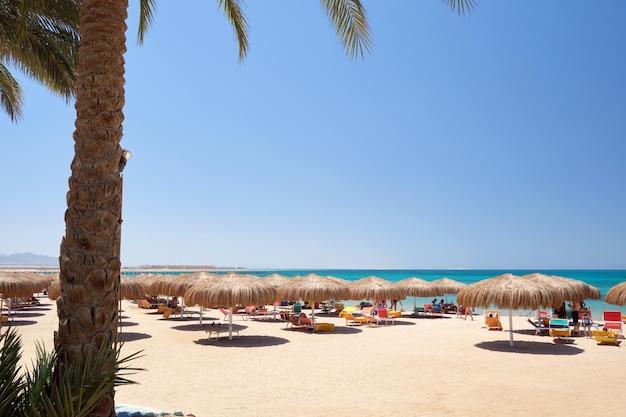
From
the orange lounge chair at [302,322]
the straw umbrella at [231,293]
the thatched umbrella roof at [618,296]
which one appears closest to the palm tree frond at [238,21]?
the straw umbrella at [231,293]

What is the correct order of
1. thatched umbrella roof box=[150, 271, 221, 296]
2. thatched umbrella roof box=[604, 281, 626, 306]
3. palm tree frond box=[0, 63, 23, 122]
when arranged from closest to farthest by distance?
1. palm tree frond box=[0, 63, 23, 122]
2. thatched umbrella roof box=[604, 281, 626, 306]
3. thatched umbrella roof box=[150, 271, 221, 296]

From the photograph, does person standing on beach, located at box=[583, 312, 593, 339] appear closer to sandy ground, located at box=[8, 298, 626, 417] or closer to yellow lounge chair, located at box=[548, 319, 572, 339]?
yellow lounge chair, located at box=[548, 319, 572, 339]

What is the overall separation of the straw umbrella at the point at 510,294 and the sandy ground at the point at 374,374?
126 centimetres

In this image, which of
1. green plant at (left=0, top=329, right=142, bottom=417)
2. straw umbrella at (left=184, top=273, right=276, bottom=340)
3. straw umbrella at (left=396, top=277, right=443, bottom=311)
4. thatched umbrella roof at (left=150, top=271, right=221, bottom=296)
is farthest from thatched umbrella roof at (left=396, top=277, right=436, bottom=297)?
green plant at (left=0, top=329, right=142, bottom=417)

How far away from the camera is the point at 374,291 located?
20.8 metres

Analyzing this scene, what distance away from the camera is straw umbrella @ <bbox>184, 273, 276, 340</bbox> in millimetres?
14633

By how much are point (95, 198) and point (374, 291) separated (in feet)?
58.3

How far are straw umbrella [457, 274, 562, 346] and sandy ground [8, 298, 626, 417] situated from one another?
4.12 feet

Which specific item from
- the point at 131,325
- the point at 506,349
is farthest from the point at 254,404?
the point at 131,325

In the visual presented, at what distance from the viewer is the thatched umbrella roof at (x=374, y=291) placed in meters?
20.7

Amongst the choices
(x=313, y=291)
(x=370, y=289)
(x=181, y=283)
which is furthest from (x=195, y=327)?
(x=370, y=289)

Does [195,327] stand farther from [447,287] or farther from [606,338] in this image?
[606,338]

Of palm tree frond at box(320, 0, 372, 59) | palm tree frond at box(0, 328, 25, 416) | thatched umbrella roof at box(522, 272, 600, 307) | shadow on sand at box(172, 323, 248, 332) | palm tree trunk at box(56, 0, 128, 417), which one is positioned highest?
palm tree frond at box(320, 0, 372, 59)

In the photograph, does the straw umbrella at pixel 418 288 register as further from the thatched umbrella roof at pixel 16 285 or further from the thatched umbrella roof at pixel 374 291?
the thatched umbrella roof at pixel 16 285
